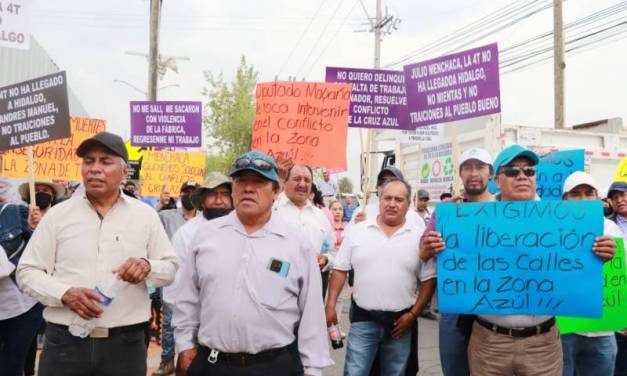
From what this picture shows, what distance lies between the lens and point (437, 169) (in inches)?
421

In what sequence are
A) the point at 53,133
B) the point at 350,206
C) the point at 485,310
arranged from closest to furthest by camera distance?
1. the point at 485,310
2. the point at 53,133
3. the point at 350,206

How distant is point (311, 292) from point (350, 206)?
587 inches

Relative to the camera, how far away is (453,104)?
5.45 meters

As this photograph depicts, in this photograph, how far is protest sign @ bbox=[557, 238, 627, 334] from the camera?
3869mm

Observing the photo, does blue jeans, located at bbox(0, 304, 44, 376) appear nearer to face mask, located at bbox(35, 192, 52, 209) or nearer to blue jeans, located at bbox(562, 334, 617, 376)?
face mask, located at bbox(35, 192, 52, 209)

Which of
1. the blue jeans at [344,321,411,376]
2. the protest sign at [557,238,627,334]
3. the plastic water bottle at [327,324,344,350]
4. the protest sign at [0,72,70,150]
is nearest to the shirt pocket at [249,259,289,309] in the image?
the blue jeans at [344,321,411,376]

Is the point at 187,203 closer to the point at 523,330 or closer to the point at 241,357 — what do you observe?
the point at 241,357

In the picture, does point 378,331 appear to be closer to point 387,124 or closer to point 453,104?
point 453,104

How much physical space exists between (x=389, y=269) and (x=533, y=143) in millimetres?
6705

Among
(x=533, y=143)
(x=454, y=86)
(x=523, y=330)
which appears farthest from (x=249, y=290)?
(x=533, y=143)

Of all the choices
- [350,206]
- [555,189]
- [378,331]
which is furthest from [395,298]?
[350,206]

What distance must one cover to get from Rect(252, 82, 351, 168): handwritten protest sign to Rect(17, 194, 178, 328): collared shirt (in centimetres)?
320

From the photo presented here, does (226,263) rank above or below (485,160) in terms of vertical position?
below

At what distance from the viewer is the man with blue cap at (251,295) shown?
272 cm
